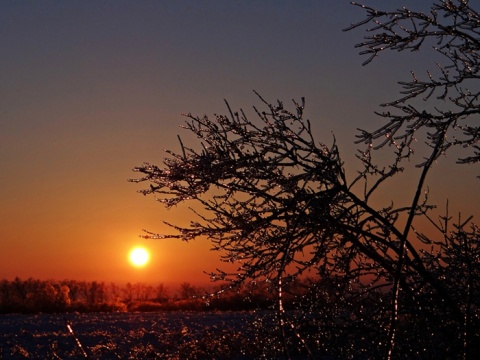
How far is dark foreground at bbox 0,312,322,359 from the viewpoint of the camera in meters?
13.8

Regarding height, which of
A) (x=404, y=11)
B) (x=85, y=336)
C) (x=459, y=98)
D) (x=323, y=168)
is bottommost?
(x=85, y=336)

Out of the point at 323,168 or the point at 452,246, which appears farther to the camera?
the point at 452,246

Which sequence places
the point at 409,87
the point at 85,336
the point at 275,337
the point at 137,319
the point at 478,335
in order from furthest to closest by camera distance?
the point at 137,319
the point at 85,336
the point at 409,87
the point at 275,337
the point at 478,335

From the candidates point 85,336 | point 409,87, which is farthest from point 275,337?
point 85,336

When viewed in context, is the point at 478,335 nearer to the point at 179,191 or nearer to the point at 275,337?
the point at 275,337

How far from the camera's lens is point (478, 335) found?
5.10 meters

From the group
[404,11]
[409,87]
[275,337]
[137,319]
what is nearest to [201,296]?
[275,337]

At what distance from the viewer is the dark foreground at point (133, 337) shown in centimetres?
1377

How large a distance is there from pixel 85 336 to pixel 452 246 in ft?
45.3

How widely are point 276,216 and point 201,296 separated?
1.03 meters

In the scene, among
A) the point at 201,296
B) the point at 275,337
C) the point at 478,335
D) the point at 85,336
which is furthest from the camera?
the point at 85,336

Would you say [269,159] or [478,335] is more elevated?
[269,159]

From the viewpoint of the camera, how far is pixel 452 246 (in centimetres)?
575

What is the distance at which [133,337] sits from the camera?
18.1 meters
